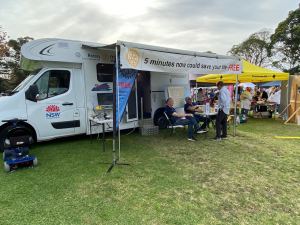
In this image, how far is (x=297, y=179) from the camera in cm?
442

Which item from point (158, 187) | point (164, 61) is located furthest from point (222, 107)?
point (158, 187)

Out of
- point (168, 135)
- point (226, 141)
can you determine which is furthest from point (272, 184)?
point (168, 135)

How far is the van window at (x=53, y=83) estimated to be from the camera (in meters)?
6.38

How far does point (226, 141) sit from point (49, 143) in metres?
4.84

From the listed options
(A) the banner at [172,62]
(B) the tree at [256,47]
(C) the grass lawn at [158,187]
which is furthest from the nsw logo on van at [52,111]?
(B) the tree at [256,47]

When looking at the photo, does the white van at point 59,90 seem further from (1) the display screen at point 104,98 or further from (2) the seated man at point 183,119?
(2) the seated man at point 183,119

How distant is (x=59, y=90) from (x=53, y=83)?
23 cm

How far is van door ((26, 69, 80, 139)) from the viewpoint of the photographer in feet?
20.7

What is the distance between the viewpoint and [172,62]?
19.9 ft

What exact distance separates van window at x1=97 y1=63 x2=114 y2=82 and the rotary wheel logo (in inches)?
88.9

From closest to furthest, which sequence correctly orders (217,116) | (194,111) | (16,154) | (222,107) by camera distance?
(16,154) < (222,107) < (217,116) < (194,111)

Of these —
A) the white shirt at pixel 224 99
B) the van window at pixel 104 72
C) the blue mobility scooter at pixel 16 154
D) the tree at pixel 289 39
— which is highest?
the tree at pixel 289 39

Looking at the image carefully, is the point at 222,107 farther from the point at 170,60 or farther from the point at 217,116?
the point at 170,60

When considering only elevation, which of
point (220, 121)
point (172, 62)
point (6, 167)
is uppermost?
point (172, 62)
